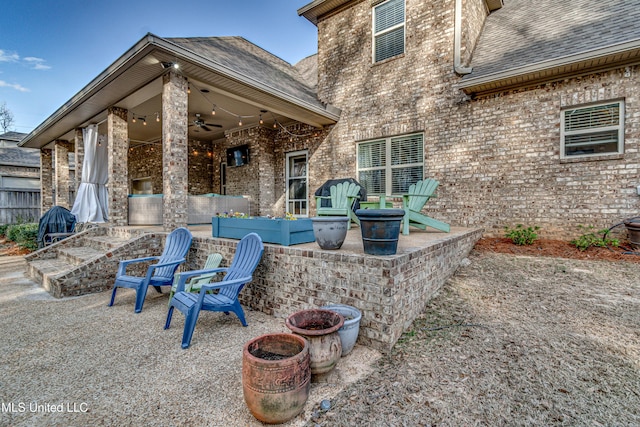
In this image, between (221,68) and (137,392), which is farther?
(221,68)

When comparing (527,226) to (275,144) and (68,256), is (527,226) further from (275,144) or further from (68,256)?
(68,256)

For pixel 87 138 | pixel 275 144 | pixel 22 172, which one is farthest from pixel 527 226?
pixel 22 172

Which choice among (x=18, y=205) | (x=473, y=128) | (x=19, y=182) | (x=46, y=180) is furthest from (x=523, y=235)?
(x=19, y=182)

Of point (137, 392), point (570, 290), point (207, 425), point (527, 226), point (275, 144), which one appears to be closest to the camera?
point (207, 425)

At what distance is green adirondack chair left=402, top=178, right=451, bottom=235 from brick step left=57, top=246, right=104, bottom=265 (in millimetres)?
4833

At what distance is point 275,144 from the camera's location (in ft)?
28.2

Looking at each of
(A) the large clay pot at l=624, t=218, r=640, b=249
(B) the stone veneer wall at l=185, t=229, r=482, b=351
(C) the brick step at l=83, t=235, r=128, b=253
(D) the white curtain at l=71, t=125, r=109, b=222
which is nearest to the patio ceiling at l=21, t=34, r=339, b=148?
(D) the white curtain at l=71, t=125, r=109, b=222

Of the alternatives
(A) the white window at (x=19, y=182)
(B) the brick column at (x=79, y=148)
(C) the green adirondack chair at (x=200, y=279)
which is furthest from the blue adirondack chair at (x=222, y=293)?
(A) the white window at (x=19, y=182)

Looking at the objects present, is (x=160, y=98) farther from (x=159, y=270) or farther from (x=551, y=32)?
(x=551, y=32)

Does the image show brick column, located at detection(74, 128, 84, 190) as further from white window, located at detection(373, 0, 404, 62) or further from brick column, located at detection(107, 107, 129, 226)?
white window, located at detection(373, 0, 404, 62)

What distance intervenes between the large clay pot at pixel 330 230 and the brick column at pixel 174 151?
292 cm

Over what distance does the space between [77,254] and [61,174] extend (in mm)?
5588

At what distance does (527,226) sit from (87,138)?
990 cm

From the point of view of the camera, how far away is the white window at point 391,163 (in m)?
6.31
